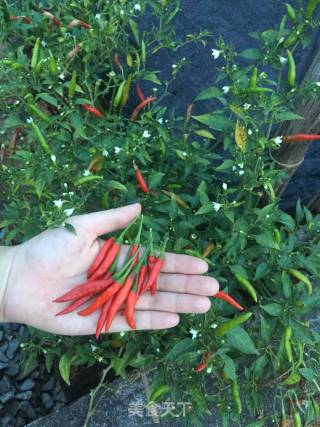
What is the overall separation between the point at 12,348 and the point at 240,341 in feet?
7.40

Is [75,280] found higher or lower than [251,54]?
lower

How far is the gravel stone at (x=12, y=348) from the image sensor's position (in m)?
3.80

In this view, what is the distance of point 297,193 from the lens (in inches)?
160

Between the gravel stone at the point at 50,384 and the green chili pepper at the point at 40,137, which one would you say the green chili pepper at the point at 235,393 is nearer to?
the green chili pepper at the point at 40,137

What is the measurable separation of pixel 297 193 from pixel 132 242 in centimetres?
213

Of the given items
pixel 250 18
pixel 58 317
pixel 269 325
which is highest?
pixel 250 18

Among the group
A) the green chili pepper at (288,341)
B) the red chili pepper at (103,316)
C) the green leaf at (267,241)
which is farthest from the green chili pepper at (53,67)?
the green chili pepper at (288,341)

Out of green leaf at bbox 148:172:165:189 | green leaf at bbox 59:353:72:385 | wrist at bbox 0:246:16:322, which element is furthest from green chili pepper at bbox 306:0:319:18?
green leaf at bbox 59:353:72:385

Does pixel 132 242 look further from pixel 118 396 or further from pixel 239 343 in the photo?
pixel 118 396

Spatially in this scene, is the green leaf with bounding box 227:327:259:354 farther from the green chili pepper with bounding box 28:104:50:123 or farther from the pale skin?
the green chili pepper with bounding box 28:104:50:123

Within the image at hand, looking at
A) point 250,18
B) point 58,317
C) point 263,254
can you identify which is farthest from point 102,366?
point 250,18

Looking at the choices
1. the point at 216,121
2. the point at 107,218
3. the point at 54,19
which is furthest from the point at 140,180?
the point at 54,19

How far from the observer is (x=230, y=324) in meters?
2.17

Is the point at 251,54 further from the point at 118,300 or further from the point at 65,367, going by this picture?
the point at 65,367
